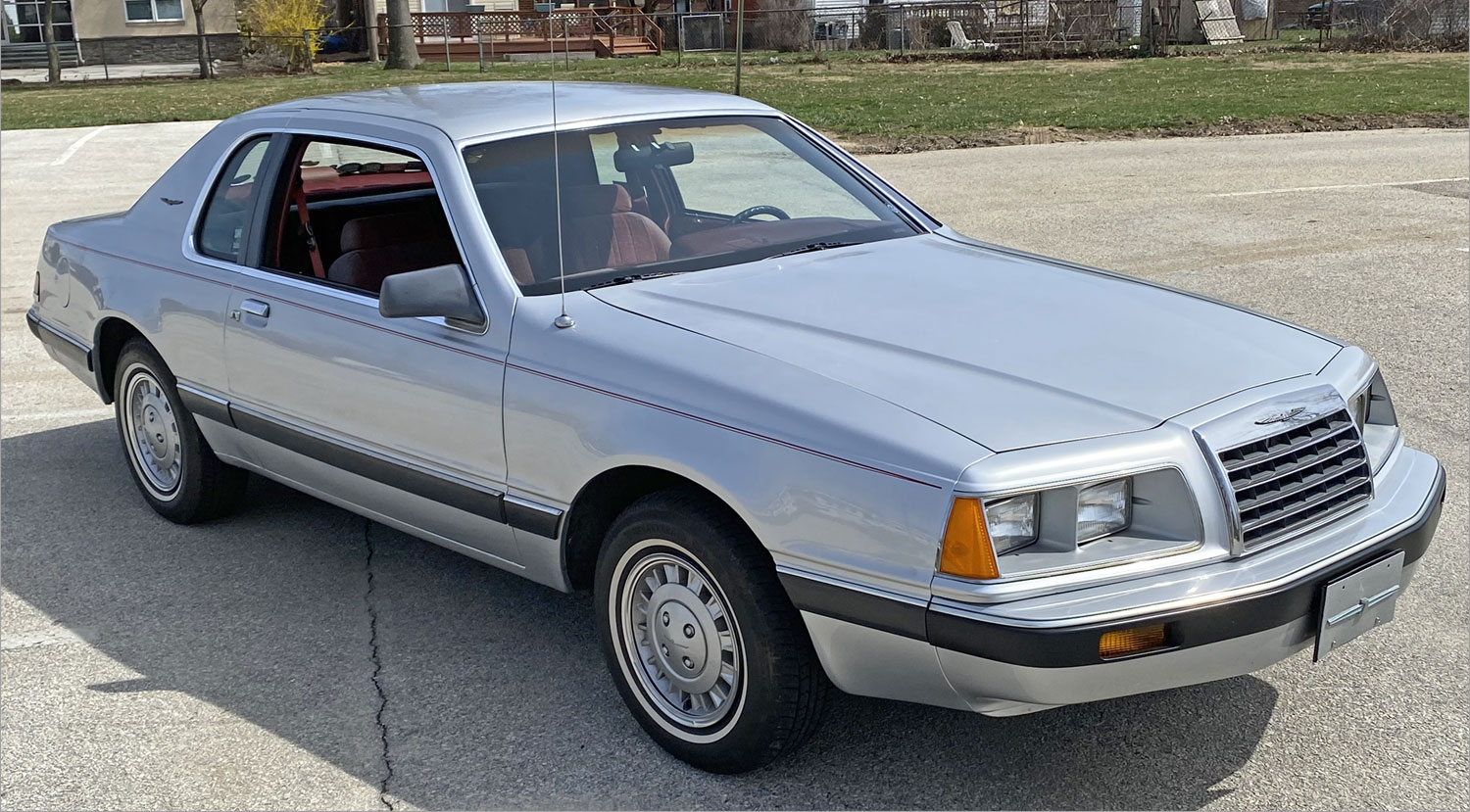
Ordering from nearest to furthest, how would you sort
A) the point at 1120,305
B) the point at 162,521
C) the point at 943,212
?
the point at 1120,305, the point at 162,521, the point at 943,212

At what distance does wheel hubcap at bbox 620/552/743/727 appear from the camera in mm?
3387

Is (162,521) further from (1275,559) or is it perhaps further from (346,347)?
(1275,559)

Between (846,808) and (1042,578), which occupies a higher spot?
(1042,578)

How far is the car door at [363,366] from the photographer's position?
3.89m

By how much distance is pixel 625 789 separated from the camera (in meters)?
3.43

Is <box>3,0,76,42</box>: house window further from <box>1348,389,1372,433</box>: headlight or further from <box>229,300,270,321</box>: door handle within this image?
<box>1348,389,1372,433</box>: headlight

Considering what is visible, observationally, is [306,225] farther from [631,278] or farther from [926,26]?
[926,26]

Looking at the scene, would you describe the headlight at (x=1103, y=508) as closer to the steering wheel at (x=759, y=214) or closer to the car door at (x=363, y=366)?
the car door at (x=363, y=366)

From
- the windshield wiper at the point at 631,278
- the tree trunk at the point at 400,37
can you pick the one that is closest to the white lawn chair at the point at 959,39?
the tree trunk at the point at 400,37

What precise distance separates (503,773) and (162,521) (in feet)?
8.42

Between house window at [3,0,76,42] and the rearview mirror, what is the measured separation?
158ft

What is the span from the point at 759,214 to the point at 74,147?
17658 mm

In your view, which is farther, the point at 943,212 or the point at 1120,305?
the point at 943,212

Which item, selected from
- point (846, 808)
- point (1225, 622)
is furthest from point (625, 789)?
point (1225, 622)
